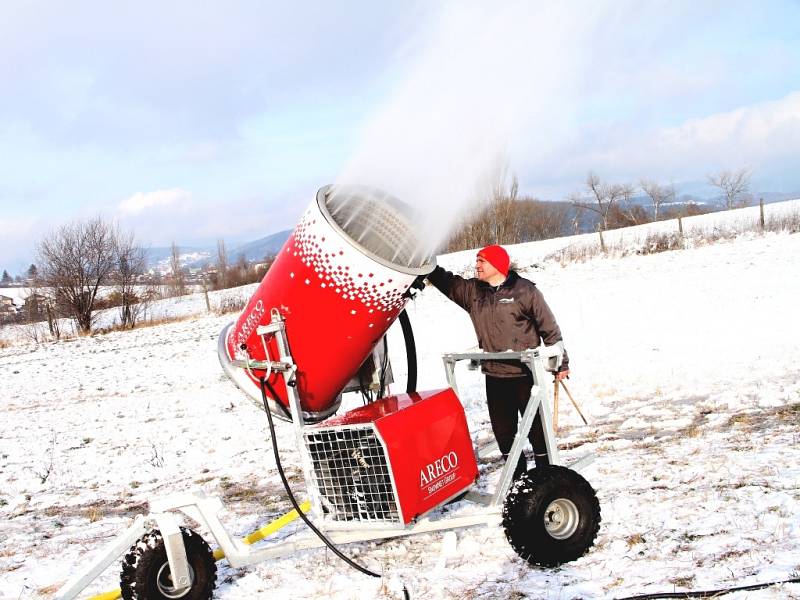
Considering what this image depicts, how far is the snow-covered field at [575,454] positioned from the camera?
149 inches

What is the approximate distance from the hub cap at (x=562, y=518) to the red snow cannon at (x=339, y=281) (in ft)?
4.95

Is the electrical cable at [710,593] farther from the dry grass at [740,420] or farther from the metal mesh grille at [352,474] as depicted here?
the dry grass at [740,420]

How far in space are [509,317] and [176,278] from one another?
157ft

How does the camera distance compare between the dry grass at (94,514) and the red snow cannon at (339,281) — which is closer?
the red snow cannon at (339,281)

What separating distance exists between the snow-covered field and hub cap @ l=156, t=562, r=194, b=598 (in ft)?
1.00

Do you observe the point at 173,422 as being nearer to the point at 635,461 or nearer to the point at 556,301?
the point at 635,461

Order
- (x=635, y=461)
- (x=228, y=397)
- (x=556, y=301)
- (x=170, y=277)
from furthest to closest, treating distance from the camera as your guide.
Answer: (x=170, y=277) < (x=556, y=301) < (x=228, y=397) < (x=635, y=461)

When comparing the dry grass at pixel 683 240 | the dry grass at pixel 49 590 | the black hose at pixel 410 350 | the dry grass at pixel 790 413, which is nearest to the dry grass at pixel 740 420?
the dry grass at pixel 790 413

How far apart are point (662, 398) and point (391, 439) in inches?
235

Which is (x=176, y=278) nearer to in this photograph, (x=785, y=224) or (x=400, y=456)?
(x=785, y=224)

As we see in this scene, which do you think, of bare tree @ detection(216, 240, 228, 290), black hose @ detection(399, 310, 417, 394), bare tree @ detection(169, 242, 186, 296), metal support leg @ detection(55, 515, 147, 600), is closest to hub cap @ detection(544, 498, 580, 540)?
black hose @ detection(399, 310, 417, 394)

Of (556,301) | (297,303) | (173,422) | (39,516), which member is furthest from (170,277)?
(297,303)

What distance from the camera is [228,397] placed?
11.7 m

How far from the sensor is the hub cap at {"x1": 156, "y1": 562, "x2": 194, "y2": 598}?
3.70 meters
